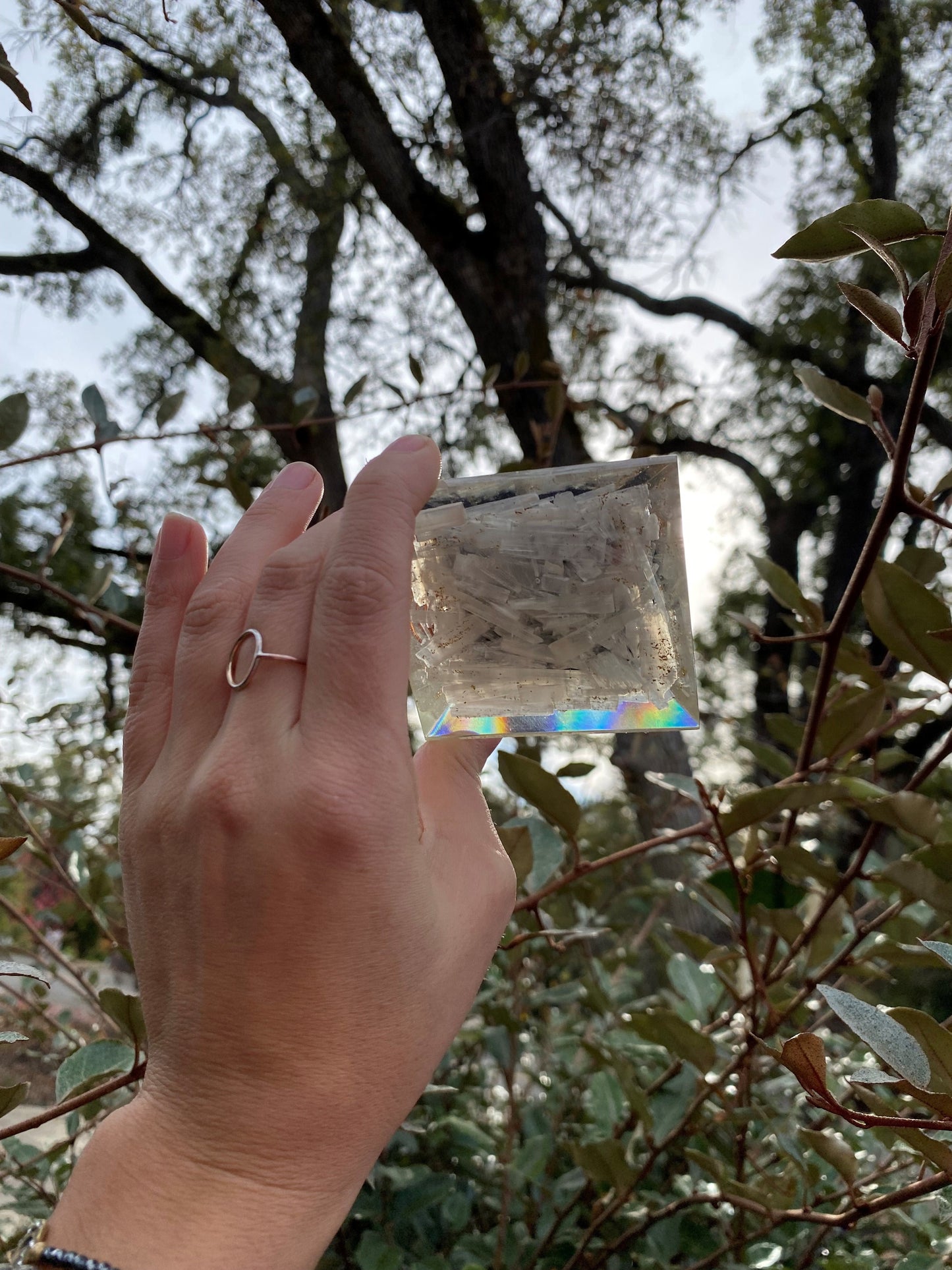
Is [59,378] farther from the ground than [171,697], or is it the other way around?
[59,378]

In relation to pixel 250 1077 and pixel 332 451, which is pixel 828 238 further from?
pixel 332 451

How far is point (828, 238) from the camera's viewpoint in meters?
0.49

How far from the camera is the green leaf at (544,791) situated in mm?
731

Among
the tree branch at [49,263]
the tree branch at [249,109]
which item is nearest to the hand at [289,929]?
the tree branch at [249,109]

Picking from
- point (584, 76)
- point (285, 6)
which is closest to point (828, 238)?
point (285, 6)

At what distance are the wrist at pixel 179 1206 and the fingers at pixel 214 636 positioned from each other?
0.20 meters

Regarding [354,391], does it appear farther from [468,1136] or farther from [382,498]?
[468,1136]

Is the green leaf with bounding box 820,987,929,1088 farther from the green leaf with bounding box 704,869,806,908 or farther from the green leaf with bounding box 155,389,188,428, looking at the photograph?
the green leaf with bounding box 155,389,188,428

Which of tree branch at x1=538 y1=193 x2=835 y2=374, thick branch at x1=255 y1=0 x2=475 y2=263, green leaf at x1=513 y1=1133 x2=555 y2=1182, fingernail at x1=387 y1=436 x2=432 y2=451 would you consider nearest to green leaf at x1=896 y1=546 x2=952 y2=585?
fingernail at x1=387 y1=436 x2=432 y2=451

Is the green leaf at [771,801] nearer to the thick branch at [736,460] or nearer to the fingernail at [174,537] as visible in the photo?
the fingernail at [174,537]

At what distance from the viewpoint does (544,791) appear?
2.41 feet

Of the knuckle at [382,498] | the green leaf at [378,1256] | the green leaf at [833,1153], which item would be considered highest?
the knuckle at [382,498]

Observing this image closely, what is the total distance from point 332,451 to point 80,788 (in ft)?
4.16

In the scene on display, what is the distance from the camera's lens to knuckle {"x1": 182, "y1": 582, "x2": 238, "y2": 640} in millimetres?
546
